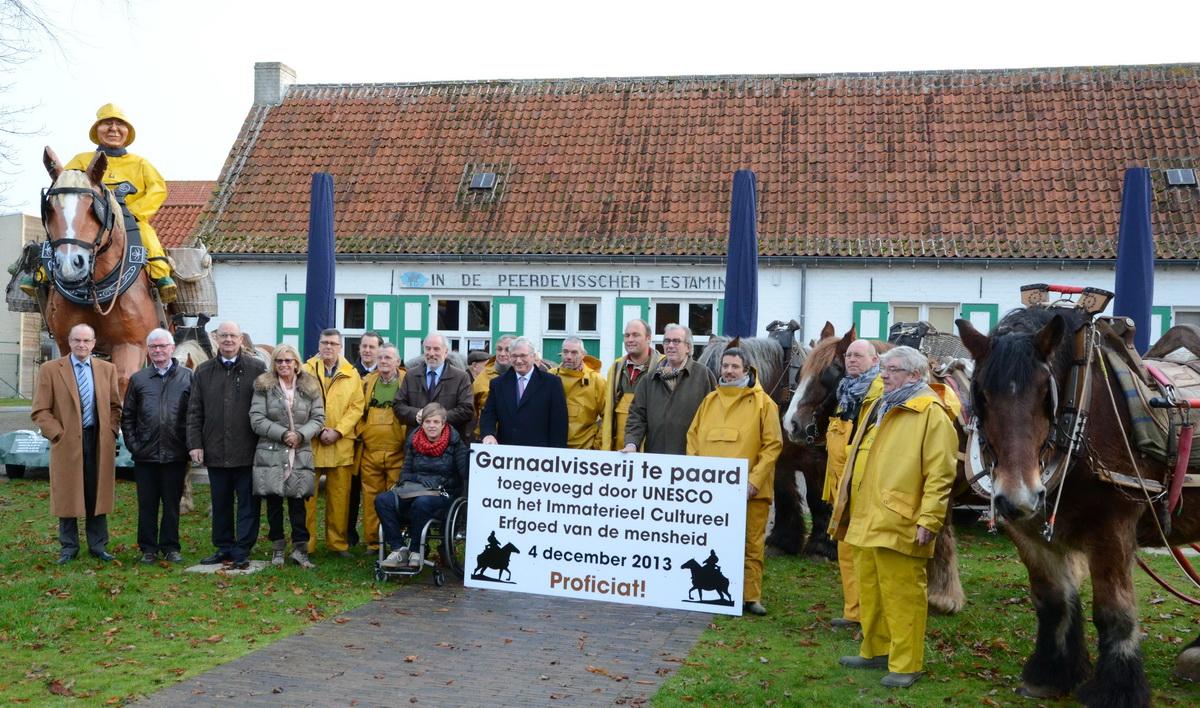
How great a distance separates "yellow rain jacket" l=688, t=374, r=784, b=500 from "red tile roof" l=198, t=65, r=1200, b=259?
11329mm

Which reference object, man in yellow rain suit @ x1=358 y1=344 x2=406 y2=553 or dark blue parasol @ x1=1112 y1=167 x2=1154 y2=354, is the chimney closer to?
man in yellow rain suit @ x1=358 y1=344 x2=406 y2=553

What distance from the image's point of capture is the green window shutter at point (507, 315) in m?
19.8

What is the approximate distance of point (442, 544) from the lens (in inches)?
324

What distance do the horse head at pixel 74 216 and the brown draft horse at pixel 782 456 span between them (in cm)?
551

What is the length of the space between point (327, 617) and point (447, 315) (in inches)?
530

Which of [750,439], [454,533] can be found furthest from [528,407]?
[750,439]

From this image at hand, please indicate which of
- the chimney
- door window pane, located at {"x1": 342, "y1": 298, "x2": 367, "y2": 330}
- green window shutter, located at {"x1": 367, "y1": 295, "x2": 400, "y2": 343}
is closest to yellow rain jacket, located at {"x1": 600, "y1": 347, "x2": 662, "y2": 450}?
green window shutter, located at {"x1": 367, "y1": 295, "x2": 400, "y2": 343}

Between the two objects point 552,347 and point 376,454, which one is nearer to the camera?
point 376,454

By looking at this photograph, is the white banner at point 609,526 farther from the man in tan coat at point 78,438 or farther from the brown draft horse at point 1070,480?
the man in tan coat at point 78,438

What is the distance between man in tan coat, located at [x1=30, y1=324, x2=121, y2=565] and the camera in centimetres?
846

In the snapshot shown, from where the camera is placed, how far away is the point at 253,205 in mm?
21016

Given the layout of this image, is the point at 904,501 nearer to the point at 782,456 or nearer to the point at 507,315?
the point at 782,456

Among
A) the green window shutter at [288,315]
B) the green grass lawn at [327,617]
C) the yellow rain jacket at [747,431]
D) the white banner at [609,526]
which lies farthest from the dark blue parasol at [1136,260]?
the green window shutter at [288,315]

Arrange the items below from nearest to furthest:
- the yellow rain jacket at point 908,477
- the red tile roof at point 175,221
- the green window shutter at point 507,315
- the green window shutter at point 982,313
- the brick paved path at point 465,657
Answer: the brick paved path at point 465,657 → the yellow rain jacket at point 908,477 → the green window shutter at point 982,313 → the green window shutter at point 507,315 → the red tile roof at point 175,221
